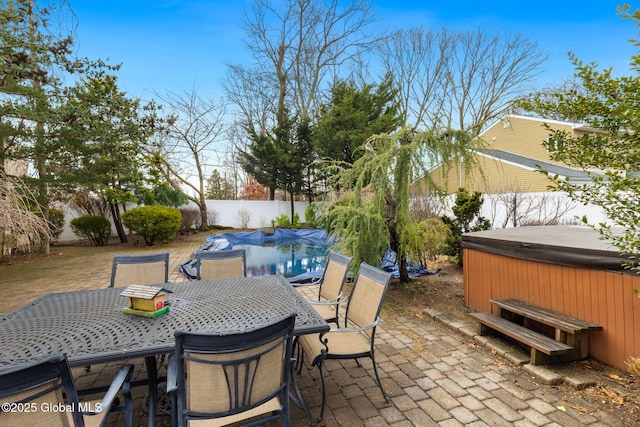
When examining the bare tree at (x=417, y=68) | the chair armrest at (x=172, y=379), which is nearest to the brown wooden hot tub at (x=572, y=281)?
the chair armrest at (x=172, y=379)

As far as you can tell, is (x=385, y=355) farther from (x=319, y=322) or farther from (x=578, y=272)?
(x=578, y=272)

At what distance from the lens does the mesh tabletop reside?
167 centimetres

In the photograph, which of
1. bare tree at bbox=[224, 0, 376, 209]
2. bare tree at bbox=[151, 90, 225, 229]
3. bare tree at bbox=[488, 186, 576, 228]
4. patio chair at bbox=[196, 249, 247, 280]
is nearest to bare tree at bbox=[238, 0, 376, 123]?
bare tree at bbox=[224, 0, 376, 209]

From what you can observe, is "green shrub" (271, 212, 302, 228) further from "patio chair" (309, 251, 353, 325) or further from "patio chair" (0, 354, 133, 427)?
"patio chair" (0, 354, 133, 427)

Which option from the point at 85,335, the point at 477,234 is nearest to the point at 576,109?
the point at 477,234

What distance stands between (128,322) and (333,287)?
180 centimetres

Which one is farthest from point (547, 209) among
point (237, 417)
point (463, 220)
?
point (237, 417)

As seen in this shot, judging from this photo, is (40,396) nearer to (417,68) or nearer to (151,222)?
(151,222)

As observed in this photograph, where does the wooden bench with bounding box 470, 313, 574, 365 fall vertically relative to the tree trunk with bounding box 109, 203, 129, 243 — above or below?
below

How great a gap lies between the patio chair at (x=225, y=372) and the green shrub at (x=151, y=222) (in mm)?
10108

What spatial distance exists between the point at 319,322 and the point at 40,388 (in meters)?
1.36

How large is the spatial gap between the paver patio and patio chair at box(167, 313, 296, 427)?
764mm

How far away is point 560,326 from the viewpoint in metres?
2.65

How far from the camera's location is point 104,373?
276 cm
